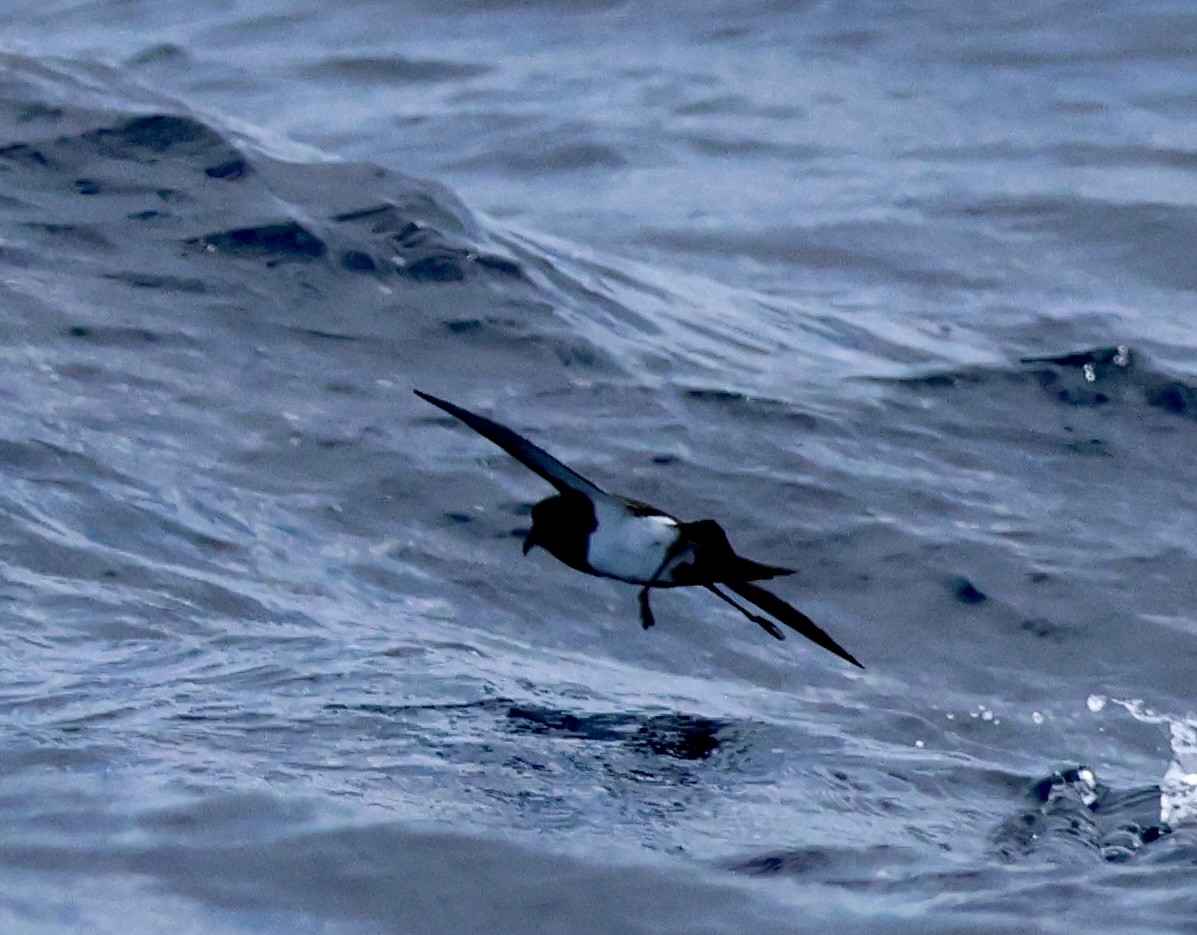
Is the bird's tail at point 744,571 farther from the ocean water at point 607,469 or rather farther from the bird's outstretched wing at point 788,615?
the ocean water at point 607,469

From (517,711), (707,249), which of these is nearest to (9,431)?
(517,711)

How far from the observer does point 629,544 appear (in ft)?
18.2

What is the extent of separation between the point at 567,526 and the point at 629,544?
22cm

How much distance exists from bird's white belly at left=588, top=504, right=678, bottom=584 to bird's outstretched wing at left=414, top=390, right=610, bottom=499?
107mm

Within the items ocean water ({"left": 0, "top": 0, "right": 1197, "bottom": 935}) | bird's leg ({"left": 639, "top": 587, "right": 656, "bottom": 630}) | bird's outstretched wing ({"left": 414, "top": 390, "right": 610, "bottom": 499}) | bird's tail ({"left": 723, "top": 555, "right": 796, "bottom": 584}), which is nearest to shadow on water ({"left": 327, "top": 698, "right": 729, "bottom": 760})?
ocean water ({"left": 0, "top": 0, "right": 1197, "bottom": 935})

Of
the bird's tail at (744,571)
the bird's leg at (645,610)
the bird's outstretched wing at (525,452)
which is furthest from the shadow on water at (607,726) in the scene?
the bird's outstretched wing at (525,452)

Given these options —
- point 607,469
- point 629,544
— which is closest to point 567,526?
point 629,544

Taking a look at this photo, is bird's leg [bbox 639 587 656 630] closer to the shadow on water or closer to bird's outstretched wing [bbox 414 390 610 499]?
the shadow on water

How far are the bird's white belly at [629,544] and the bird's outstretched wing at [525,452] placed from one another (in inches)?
4.2

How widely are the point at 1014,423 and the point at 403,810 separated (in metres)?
5.12

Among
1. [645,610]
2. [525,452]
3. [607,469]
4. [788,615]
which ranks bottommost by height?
[607,469]

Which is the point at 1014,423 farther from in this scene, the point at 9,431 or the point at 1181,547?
the point at 9,431

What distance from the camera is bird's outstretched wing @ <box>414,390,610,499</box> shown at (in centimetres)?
499

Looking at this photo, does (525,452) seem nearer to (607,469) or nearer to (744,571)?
(744,571)
